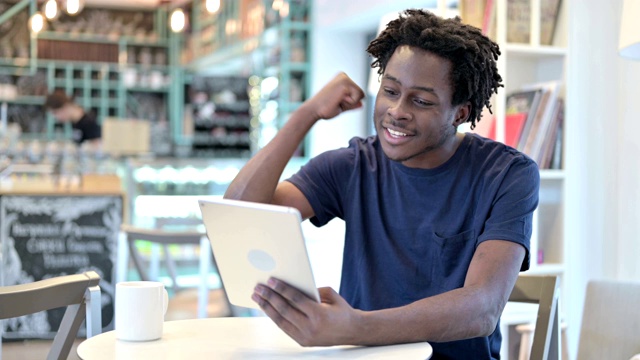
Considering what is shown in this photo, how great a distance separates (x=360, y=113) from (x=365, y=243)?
5.64 m

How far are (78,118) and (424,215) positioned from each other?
613 centimetres

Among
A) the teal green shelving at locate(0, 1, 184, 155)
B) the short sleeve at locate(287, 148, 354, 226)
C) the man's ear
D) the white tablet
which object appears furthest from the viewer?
the teal green shelving at locate(0, 1, 184, 155)

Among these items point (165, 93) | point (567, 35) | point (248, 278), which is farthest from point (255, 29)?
point (248, 278)

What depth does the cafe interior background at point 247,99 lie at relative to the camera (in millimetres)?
3318

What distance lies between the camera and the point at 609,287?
1.99 m

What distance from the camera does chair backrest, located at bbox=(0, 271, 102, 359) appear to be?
153cm

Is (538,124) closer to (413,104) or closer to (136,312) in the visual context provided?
(413,104)

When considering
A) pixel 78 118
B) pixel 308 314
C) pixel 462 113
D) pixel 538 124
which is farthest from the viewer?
pixel 78 118

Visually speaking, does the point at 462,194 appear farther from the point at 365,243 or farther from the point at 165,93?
the point at 165,93

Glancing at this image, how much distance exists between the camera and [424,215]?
177 centimetres

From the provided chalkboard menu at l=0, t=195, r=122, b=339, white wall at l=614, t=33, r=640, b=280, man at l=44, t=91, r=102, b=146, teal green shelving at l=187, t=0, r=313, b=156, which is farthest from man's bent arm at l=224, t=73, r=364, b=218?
teal green shelving at l=187, t=0, r=313, b=156

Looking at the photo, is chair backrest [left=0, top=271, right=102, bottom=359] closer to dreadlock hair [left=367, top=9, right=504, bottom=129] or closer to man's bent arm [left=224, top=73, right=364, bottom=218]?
man's bent arm [left=224, top=73, right=364, bottom=218]

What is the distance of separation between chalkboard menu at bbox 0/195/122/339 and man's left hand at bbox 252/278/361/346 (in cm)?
339

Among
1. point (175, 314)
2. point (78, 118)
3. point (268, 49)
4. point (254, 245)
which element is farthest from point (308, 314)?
point (268, 49)
